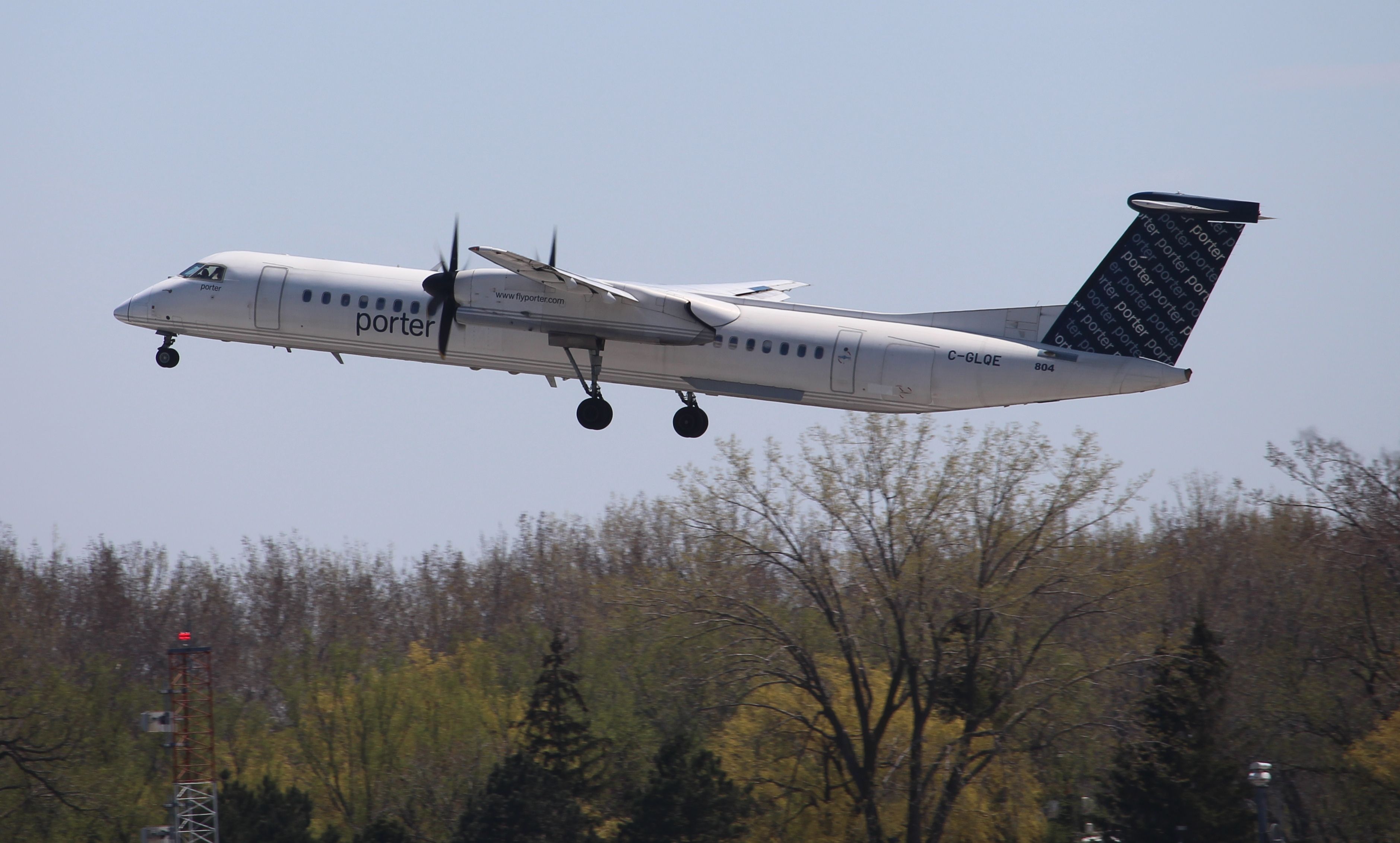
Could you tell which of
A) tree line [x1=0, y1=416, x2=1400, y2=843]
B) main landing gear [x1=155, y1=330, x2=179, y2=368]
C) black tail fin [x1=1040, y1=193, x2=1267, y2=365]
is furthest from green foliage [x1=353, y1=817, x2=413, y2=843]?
black tail fin [x1=1040, y1=193, x2=1267, y2=365]

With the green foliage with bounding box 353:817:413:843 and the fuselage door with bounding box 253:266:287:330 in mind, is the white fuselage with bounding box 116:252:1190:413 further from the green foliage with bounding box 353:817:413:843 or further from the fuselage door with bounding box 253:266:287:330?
the green foliage with bounding box 353:817:413:843

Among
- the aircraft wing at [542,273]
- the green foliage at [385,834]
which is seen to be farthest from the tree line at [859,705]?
the aircraft wing at [542,273]

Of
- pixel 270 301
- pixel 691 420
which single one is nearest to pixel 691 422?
pixel 691 420

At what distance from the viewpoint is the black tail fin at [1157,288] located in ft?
97.3

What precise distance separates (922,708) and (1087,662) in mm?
5808

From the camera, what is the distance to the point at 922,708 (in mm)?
45344

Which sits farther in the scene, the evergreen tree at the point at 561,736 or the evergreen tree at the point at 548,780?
the evergreen tree at the point at 561,736

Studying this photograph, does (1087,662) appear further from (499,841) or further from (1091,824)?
(499,841)

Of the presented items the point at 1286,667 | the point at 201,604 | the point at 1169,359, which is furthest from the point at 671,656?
the point at 201,604

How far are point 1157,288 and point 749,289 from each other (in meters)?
10.1

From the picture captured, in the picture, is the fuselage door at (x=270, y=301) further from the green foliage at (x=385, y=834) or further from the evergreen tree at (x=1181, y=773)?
the evergreen tree at (x=1181, y=773)

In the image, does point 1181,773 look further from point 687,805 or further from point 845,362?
point 845,362

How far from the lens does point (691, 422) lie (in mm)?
34312

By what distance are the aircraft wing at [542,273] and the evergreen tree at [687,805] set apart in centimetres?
1979
